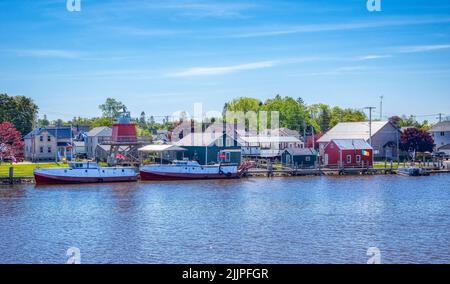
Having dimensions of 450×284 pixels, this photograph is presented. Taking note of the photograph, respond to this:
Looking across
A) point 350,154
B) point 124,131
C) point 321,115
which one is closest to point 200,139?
point 124,131

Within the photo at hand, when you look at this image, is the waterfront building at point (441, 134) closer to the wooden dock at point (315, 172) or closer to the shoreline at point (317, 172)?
the shoreline at point (317, 172)

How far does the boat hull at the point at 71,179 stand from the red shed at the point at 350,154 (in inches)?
1158

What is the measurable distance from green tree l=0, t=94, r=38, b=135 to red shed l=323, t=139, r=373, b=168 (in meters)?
55.7

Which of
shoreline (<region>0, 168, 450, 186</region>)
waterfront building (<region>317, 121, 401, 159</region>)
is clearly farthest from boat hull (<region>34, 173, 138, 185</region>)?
waterfront building (<region>317, 121, 401, 159</region>)

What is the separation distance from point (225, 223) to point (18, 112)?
271 ft

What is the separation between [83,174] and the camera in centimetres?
6606

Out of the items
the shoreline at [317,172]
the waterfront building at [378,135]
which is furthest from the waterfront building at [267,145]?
the shoreline at [317,172]

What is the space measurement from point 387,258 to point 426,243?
440cm

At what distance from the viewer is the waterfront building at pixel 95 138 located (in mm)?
102938

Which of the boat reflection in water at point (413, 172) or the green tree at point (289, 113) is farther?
the green tree at point (289, 113)

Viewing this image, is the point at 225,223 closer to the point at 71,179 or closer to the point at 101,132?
the point at 71,179

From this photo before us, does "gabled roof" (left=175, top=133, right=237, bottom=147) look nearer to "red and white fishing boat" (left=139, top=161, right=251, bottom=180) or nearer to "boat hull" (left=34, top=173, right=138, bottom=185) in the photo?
"red and white fishing boat" (left=139, top=161, right=251, bottom=180)

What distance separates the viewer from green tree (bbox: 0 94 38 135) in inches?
4235
